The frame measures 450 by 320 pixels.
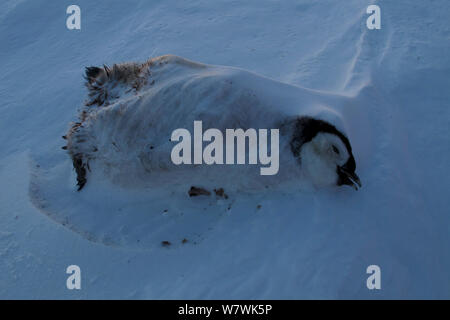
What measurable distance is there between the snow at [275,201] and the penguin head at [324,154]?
8 centimetres

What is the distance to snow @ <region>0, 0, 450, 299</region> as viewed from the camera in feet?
6.57

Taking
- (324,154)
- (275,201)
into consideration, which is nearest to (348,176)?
(324,154)

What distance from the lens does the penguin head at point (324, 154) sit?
7.10 ft

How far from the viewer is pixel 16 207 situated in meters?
2.81

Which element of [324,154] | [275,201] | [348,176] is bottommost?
[275,201]

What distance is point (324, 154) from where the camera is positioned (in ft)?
7.17

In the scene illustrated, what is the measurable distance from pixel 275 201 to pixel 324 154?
38 cm

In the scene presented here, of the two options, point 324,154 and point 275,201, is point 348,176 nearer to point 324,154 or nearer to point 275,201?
point 324,154

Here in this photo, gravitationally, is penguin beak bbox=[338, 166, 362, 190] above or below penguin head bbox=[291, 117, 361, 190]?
below

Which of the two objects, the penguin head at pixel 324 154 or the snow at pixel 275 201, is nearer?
the snow at pixel 275 201

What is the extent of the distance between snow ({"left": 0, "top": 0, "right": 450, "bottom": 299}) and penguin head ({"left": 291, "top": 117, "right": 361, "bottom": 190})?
8 cm

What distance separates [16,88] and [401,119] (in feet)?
12.1
